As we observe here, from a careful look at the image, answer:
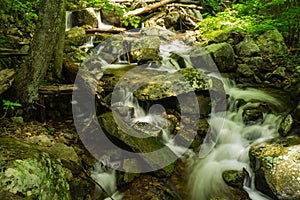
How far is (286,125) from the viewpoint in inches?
225

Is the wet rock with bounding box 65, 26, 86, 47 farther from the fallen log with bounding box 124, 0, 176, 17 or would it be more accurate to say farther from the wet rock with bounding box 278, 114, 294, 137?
the wet rock with bounding box 278, 114, 294, 137

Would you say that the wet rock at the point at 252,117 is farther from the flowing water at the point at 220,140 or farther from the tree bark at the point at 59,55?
the tree bark at the point at 59,55

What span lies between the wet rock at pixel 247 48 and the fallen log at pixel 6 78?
730cm

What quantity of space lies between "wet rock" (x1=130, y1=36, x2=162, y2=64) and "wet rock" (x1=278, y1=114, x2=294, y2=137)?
180 inches

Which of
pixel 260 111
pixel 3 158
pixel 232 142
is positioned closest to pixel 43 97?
pixel 3 158

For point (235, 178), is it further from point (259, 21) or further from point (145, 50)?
point (259, 21)

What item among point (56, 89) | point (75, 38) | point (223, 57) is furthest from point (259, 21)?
point (56, 89)

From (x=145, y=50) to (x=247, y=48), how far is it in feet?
11.9

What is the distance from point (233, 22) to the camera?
10977 mm

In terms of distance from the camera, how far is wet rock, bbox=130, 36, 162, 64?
9.03 metres

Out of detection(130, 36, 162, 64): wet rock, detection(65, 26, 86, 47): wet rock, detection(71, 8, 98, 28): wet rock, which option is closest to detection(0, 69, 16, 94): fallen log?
detection(65, 26, 86, 47): wet rock

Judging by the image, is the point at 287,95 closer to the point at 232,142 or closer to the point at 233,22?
the point at 232,142

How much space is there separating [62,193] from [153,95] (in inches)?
145

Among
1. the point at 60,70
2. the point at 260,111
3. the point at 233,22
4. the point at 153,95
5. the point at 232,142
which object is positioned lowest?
the point at 232,142
